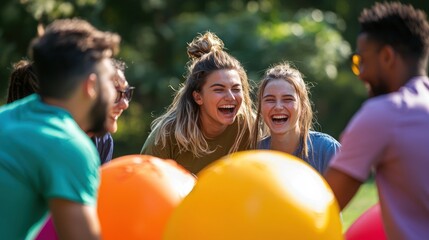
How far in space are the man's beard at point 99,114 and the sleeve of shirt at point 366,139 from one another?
3.44 feet

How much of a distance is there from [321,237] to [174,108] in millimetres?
3555

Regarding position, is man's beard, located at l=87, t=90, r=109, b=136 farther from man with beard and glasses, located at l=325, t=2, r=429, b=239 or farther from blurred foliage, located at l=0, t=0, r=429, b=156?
blurred foliage, located at l=0, t=0, r=429, b=156

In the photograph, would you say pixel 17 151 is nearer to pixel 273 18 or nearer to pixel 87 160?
pixel 87 160

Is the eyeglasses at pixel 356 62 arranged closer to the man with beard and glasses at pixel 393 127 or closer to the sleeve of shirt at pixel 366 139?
the man with beard and glasses at pixel 393 127

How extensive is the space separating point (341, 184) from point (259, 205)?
14.9 inches

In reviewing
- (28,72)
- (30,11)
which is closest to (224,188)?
(28,72)

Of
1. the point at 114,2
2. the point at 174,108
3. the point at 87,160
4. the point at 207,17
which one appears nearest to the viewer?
the point at 87,160

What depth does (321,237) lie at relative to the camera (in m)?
4.08

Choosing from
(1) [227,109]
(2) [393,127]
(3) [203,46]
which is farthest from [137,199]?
(3) [203,46]

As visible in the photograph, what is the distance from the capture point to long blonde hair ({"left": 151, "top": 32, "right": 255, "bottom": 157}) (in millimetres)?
6973

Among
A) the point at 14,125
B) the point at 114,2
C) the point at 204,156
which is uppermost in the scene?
the point at 14,125

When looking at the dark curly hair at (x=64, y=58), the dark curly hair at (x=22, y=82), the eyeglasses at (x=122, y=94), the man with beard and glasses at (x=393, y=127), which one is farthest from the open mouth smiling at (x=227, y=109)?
the dark curly hair at (x=64, y=58)

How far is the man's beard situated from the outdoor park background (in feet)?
48.9

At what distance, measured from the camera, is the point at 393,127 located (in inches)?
157
